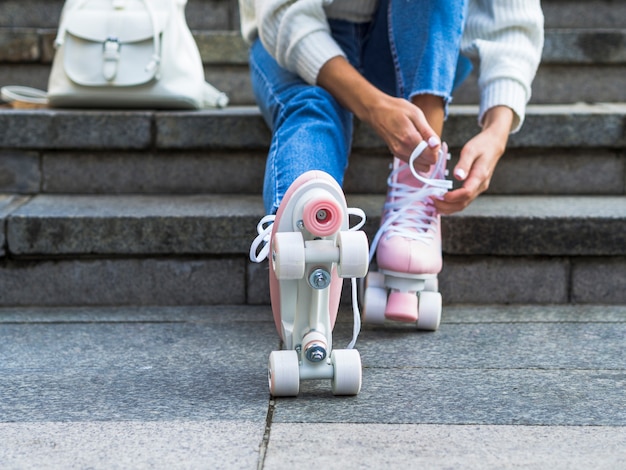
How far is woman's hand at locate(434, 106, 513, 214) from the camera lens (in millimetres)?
1612

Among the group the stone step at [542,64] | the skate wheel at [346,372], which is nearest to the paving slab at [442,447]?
the skate wheel at [346,372]

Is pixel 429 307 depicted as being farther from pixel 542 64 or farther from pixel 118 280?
pixel 542 64

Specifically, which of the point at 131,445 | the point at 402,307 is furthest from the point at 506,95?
the point at 131,445

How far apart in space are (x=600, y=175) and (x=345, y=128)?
81 centimetres

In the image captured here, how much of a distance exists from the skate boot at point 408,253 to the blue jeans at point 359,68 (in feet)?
0.43

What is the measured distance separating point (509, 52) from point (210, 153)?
32.1 inches

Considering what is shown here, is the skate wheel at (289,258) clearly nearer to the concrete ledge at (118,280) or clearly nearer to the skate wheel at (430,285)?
the skate wheel at (430,285)

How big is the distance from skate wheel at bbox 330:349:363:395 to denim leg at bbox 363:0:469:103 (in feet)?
1.92

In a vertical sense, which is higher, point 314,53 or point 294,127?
point 314,53

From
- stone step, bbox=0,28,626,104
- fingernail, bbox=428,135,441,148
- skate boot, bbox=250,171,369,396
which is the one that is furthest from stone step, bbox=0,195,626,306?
stone step, bbox=0,28,626,104

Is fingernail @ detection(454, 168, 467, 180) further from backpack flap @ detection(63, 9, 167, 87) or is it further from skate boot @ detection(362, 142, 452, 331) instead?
backpack flap @ detection(63, 9, 167, 87)

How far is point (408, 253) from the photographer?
1.66m

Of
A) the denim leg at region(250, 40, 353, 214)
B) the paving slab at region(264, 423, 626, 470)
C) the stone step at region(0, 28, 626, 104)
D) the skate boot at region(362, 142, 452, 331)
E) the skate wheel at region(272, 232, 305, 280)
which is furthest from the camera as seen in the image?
the stone step at region(0, 28, 626, 104)

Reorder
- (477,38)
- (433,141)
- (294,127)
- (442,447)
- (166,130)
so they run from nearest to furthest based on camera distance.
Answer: (442,447) → (433,141) → (294,127) → (477,38) → (166,130)
